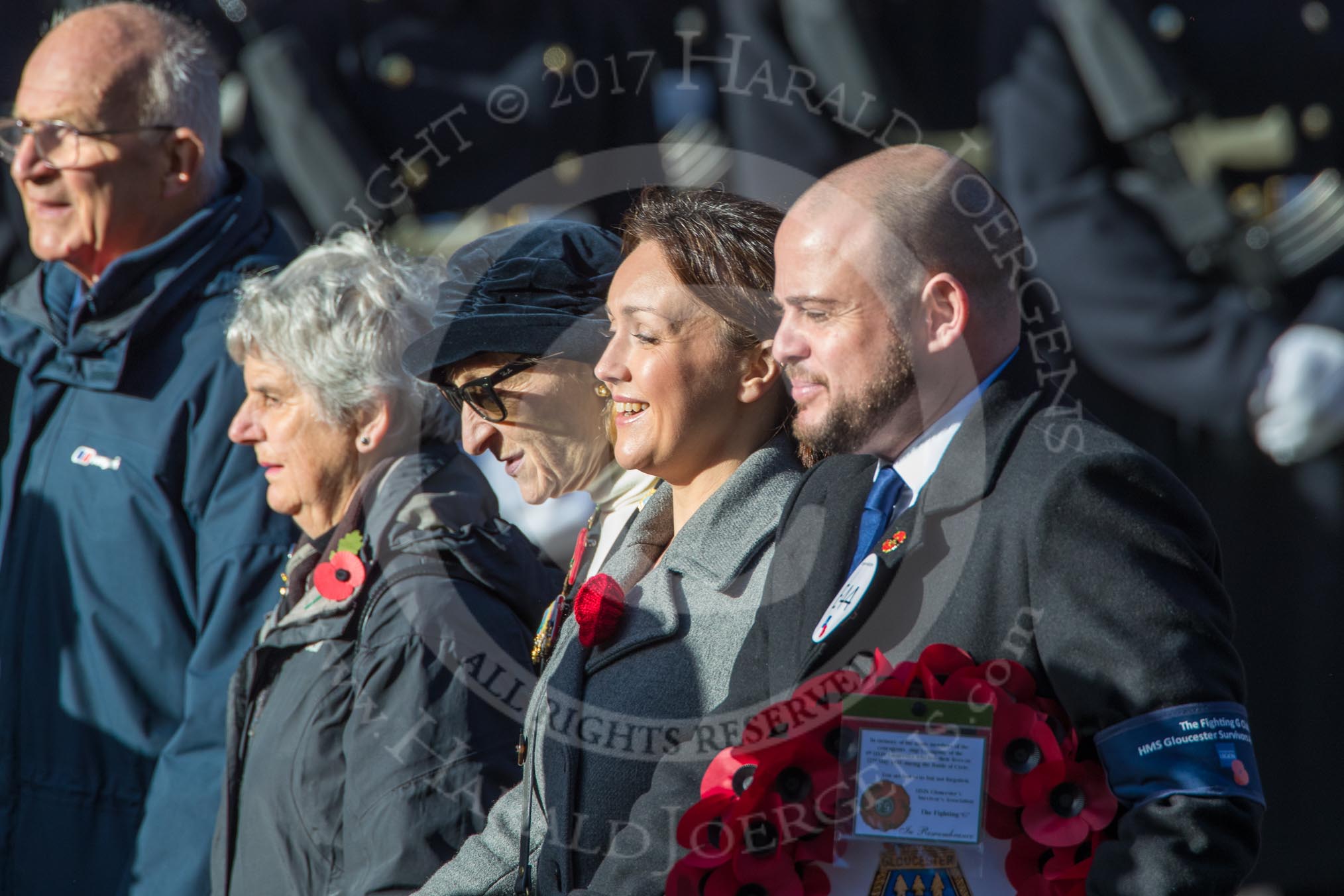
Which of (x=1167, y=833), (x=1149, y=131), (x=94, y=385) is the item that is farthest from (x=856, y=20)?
(x=1167, y=833)

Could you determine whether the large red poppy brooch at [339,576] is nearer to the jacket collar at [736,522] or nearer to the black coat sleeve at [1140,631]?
the jacket collar at [736,522]

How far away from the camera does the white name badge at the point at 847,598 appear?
1587mm

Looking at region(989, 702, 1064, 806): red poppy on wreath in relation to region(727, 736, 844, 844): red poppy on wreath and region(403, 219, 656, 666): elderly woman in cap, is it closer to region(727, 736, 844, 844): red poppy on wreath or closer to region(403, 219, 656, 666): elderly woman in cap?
region(727, 736, 844, 844): red poppy on wreath

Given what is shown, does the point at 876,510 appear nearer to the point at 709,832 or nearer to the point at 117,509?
the point at 709,832

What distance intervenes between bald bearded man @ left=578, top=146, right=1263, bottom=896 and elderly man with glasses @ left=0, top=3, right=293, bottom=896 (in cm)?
138

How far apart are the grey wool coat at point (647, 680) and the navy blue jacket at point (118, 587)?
1088 mm

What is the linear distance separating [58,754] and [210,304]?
0.99 m

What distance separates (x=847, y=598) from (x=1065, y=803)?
317 mm

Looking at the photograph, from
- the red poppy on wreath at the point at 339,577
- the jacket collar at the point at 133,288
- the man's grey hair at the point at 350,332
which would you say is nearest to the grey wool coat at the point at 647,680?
the red poppy on wreath at the point at 339,577

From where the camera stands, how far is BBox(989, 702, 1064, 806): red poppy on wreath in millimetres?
1450

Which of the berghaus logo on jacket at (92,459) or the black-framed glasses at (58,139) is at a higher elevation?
the black-framed glasses at (58,139)

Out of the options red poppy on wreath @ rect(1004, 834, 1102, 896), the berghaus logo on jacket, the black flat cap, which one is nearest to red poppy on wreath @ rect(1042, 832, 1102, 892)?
red poppy on wreath @ rect(1004, 834, 1102, 896)

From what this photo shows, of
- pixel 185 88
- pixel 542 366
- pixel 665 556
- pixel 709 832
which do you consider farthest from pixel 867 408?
pixel 185 88

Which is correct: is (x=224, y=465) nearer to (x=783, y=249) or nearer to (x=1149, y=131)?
(x=783, y=249)
